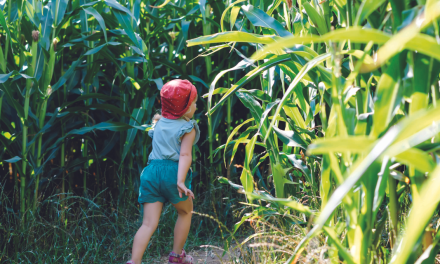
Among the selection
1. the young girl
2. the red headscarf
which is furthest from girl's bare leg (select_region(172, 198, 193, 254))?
the red headscarf

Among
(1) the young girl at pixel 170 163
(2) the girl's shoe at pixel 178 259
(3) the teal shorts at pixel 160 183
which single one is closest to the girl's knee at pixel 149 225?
(1) the young girl at pixel 170 163

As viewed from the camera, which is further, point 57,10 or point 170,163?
point 57,10

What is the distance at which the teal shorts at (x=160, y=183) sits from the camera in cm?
216

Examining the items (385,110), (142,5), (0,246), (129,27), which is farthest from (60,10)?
(385,110)

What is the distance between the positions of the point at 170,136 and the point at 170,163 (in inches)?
6.0

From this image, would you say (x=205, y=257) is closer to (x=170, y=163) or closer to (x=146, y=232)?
(x=146, y=232)

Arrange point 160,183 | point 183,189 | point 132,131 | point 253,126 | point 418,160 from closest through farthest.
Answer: point 418,160 → point 253,126 → point 183,189 → point 160,183 → point 132,131

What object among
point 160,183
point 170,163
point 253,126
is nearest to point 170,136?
point 170,163

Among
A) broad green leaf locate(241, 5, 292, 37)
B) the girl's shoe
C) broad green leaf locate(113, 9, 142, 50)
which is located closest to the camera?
broad green leaf locate(241, 5, 292, 37)

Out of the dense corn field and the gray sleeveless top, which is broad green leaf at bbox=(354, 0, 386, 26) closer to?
the dense corn field

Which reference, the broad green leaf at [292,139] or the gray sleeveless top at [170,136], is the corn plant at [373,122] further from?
the gray sleeveless top at [170,136]

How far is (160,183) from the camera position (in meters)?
2.17

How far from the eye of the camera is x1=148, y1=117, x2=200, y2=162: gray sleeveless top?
215 centimetres

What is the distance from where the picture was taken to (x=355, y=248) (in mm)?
1125
